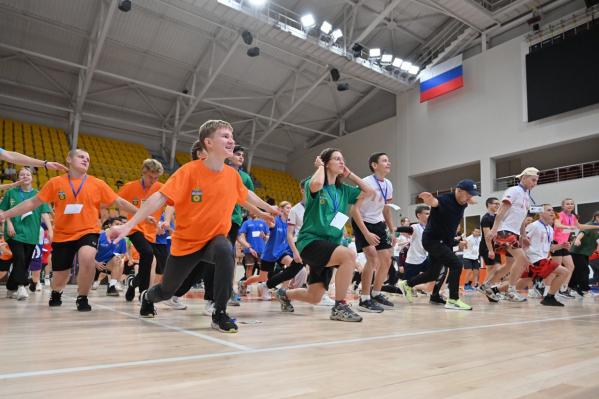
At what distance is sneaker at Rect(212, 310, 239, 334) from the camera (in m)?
3.01

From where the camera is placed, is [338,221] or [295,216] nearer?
[338,221]

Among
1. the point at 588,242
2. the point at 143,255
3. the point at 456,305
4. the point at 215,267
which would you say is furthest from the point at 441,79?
the point at 215,267

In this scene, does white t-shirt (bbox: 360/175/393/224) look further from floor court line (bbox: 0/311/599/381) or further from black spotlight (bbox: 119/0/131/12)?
black spotlight (bbox: 119/0/131/12)

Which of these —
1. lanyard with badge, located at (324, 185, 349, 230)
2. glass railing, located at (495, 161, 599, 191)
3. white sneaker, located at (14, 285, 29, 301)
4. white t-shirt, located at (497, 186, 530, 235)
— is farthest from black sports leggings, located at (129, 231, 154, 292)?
glass railing, located at (495, 161, 599, 191)

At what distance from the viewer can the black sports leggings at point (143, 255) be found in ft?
16.8

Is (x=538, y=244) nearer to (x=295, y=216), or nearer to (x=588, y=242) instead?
(x=588, y=242)

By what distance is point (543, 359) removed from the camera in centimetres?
222

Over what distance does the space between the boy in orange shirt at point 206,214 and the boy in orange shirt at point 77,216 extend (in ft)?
4.23

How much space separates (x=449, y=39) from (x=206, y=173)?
17510 millimetres

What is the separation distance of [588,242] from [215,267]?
724 cm

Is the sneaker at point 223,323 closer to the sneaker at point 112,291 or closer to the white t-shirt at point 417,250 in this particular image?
the sneaker at point 112,291

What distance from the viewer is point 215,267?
10.3 feet

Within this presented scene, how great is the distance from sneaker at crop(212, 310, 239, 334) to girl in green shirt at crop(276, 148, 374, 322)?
1.00 metres

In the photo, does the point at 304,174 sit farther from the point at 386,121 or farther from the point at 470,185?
the point at 470,185
